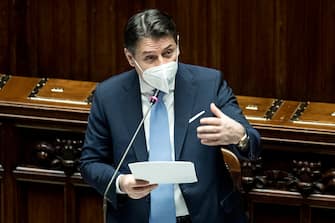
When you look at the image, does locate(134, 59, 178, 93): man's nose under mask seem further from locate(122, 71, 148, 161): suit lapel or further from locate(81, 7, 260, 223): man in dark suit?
locate(122, 71, 148, 161): suit lapel

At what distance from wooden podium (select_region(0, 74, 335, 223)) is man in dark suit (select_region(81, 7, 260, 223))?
57 cm

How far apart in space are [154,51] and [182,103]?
23 centimetres

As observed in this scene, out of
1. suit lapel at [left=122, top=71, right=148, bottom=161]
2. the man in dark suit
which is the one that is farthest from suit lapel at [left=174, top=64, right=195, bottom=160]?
suit lapel at [left=122, top=71, right=148, bottom=161]

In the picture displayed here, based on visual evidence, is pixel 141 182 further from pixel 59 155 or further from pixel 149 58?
pixel 59 155

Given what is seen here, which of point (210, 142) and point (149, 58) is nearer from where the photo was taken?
point (210, 142)

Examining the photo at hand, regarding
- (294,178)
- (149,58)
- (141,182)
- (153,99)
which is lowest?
(294,178)

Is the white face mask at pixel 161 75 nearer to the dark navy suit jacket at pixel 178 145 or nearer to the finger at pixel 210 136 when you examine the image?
the dark navy suit jacket at pixel 178 145

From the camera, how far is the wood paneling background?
4.83 metres

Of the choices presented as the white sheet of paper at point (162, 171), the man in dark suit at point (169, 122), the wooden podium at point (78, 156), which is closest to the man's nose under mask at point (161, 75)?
the man in dark suit at point (169, 122)

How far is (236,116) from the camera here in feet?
12.9

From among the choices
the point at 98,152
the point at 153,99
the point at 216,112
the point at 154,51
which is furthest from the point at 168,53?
the point at 98,152

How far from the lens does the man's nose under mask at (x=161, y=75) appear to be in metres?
3.92

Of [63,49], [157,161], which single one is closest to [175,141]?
[157,161]

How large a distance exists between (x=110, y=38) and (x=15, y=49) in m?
0.47
